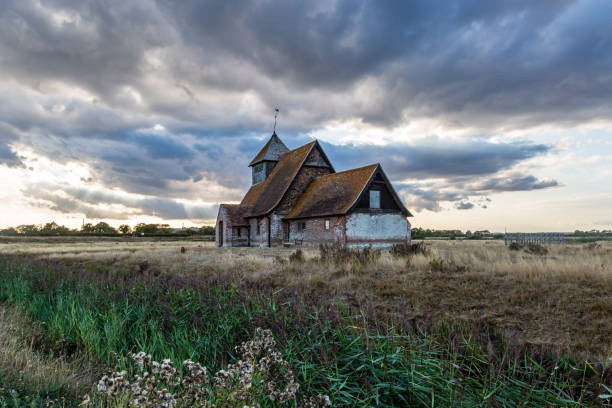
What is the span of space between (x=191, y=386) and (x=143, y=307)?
5.38 metres

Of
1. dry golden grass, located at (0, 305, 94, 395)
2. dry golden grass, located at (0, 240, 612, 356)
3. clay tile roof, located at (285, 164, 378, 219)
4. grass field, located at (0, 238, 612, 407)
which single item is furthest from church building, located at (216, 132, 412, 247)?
dry golden grass, located at (0, 305, 94, 395)

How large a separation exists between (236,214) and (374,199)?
14.5m

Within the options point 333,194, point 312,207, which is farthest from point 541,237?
point 312,207

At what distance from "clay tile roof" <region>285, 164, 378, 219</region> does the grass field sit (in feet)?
47.4

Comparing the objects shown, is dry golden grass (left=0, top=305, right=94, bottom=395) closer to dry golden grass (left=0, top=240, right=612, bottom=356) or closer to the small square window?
dry golden grass (left=0, top=240, right=612, bottom=356)

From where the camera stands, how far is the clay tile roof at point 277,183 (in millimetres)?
32250

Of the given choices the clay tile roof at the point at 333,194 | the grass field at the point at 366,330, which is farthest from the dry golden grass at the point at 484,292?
the clay tile roof at the point at 333,194

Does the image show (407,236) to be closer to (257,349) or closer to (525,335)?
(525,335)

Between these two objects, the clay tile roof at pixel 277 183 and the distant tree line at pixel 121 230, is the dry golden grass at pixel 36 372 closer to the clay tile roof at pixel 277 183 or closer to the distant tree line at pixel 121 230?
the clay tile roof at pixel 277 183

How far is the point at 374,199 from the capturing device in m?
27.3

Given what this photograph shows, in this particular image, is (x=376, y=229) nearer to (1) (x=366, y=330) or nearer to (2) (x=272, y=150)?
(2) (x=272, y=150)

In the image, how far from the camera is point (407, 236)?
28.5m

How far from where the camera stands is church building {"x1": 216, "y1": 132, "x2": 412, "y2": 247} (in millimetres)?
26656

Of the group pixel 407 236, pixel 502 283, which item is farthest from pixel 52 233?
pixel 502 283
